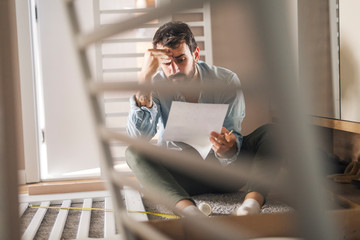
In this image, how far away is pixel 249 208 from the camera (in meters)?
1.42

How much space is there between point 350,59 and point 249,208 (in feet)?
2.65

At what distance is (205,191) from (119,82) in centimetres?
160

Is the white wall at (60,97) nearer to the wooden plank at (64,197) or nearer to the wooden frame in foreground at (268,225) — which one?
the wooden plank at (64,197)

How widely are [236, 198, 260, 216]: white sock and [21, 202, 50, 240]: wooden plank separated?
734 millimetres

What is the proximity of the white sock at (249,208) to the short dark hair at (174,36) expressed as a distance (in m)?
0.76

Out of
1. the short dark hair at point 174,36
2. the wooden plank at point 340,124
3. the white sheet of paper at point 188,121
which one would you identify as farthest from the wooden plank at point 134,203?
the wooden plank at point 340,124

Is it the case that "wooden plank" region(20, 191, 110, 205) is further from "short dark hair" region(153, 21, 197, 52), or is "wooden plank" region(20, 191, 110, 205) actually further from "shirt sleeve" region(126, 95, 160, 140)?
"short dark hair" region(153, 21, 197, 52)

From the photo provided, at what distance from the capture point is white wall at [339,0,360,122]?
1629 mm

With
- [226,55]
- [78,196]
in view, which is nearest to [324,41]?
[226,55]

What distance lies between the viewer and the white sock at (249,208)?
1372 mm

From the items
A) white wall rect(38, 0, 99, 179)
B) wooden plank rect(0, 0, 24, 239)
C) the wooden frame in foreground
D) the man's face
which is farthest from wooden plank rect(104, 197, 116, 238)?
wooden plank rect(0, 0, 24, 239)

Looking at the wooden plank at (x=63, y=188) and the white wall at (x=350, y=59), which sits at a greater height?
the white wall at (x=350, y=59)

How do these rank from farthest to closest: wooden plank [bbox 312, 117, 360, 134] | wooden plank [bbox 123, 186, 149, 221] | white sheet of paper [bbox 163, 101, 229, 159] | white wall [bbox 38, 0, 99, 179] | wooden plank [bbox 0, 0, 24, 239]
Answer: white wall [bbox 38, 0, 99, 179] → wooden plank [bbox 312, 117, 360, 134] → wooden plank [bbox 123, 186, 149, 221] → white sheet of paper [bbox 163, 101, 229, 159] → wooden plank [bbox 0, 0, 24, 239]

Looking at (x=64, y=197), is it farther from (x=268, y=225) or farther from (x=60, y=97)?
(x=268, y=225)
